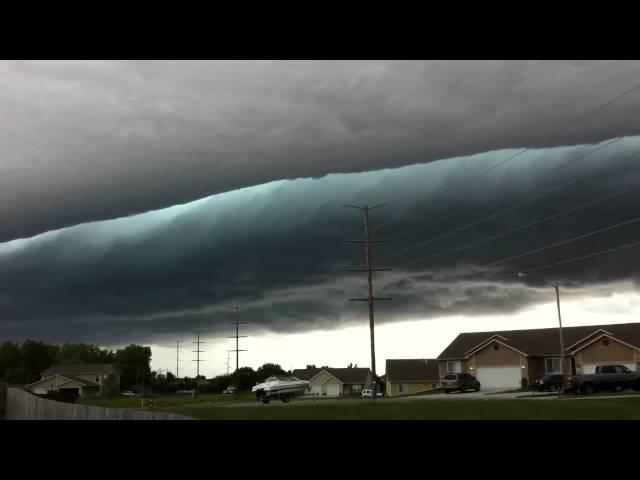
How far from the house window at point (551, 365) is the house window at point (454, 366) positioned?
936 cm

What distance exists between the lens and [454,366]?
8006 cm

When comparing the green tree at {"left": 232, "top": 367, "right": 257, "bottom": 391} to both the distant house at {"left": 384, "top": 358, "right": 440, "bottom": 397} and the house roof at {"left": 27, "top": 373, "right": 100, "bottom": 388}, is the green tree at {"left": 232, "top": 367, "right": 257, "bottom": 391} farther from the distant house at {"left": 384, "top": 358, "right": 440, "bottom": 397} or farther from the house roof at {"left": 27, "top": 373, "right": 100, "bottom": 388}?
the distant house at {"left": 384, "top": 358, "right": 440, "bottom": 397}

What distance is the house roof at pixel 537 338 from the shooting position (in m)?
71.1

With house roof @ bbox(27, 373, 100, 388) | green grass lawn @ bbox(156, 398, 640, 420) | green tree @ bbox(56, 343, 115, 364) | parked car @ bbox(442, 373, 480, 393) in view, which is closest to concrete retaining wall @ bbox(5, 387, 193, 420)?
green grass lawn @ bbox(156, 398, 640, 420)

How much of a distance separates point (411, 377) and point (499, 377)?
26.4 m

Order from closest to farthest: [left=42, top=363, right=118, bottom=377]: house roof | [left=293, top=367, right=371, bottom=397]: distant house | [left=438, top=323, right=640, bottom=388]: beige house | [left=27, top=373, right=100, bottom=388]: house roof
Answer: [left=438, top=323, right=640, bottom=388]: beige house, [left=27, top=373, right=100, bottom=388]: house roof, [left=42, top=363, right=118, bottom=377]: house roof, [left=293, top=367, right=371, bottom=397]: distant house

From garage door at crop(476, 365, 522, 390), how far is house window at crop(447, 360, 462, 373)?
12.1ft

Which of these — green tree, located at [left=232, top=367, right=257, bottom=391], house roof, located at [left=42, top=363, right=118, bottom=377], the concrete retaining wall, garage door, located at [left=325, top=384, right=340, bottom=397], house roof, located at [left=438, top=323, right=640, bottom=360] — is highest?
house roof, located at [left=438, top=323, right=640, bottom=360]

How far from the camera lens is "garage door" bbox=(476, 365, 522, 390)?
73.7 metres
